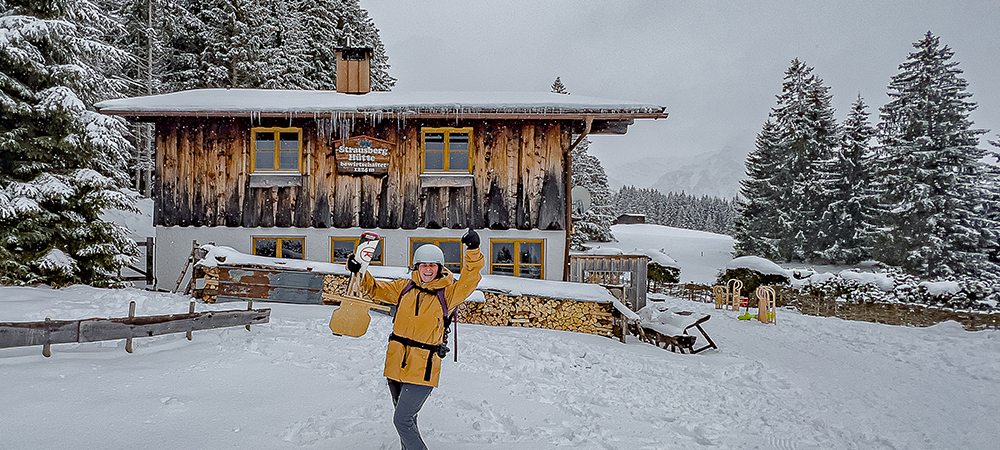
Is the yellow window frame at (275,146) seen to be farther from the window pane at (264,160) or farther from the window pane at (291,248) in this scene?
the window pane at (291,248)

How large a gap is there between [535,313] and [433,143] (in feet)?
17.8

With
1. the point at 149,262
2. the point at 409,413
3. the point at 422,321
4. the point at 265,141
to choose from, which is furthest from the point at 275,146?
the point at 409,413

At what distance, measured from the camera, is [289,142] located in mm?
12930

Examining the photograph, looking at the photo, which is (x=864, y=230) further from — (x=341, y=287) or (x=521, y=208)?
Answer: (x=341, y=287)

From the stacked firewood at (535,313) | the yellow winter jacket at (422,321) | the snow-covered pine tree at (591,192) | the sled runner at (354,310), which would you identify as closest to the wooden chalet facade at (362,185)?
the stacked firewood at (535,313)

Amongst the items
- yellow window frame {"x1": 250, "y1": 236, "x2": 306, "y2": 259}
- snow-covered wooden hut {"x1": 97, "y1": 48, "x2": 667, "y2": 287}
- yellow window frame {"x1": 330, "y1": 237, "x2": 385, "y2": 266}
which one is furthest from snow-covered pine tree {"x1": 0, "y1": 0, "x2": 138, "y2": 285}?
yellow window frame {"x1": 330, "y1": 237, "x2": 385, "y2": 266}

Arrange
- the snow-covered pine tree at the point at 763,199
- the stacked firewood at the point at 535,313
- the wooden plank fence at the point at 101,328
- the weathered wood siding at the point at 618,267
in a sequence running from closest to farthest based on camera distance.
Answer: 1. the wooden plank fence at the point at 101,328
2. the stacked firewood at the point at 535,313
3. the weathered wood siding at the point at 618,267
4. the snow-covered pine tree at the point at 763,199

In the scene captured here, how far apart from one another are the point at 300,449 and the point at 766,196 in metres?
33.7

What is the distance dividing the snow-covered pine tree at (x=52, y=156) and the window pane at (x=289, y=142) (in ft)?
11.4

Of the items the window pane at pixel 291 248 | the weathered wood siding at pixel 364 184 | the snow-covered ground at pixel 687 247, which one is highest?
the weathered wood siding at pixel 364 184

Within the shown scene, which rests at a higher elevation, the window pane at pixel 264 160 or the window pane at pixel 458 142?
the window pane at pixel 458 142

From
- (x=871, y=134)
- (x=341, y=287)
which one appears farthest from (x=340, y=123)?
(x=871, y=134)

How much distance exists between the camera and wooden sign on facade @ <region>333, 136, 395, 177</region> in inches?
498

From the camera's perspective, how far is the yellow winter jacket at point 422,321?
3.38 meters
